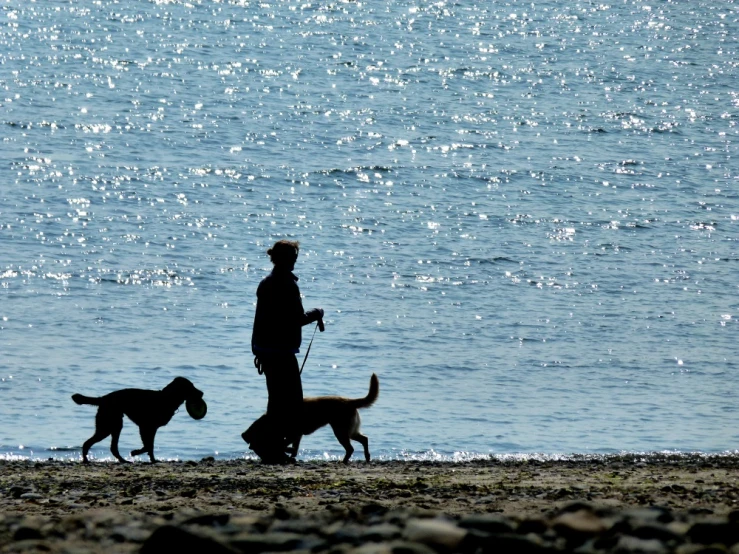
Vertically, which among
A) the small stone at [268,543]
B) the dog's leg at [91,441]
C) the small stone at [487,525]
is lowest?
the dog's leg at [91,441]

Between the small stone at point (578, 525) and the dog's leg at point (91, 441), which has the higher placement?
the small stone at point (578, 525)

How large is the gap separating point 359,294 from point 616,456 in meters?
9.75

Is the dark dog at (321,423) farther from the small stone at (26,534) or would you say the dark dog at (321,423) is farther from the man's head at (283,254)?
the small stone at (26,534)

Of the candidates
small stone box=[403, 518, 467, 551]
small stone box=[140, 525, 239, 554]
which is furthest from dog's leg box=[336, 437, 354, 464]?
small stone box=[140, 525, 239, 554]

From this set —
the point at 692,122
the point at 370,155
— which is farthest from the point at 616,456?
the point at 692,122

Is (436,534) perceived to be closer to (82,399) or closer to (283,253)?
(283,253)

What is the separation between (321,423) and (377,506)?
4.55m

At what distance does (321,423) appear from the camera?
11.5 metres

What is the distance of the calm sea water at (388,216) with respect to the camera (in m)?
15.5

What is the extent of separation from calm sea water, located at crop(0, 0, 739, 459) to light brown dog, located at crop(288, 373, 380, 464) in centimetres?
125

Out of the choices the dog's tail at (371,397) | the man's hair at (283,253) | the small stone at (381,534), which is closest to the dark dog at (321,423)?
the dog's tail at (371,397)

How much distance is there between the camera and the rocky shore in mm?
5254

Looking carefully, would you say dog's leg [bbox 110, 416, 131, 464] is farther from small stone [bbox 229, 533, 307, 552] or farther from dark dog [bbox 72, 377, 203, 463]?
small stone [bbox 229, 533, 307, 552]

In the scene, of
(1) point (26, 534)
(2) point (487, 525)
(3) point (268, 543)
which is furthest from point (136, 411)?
(2) point (487, 525)
